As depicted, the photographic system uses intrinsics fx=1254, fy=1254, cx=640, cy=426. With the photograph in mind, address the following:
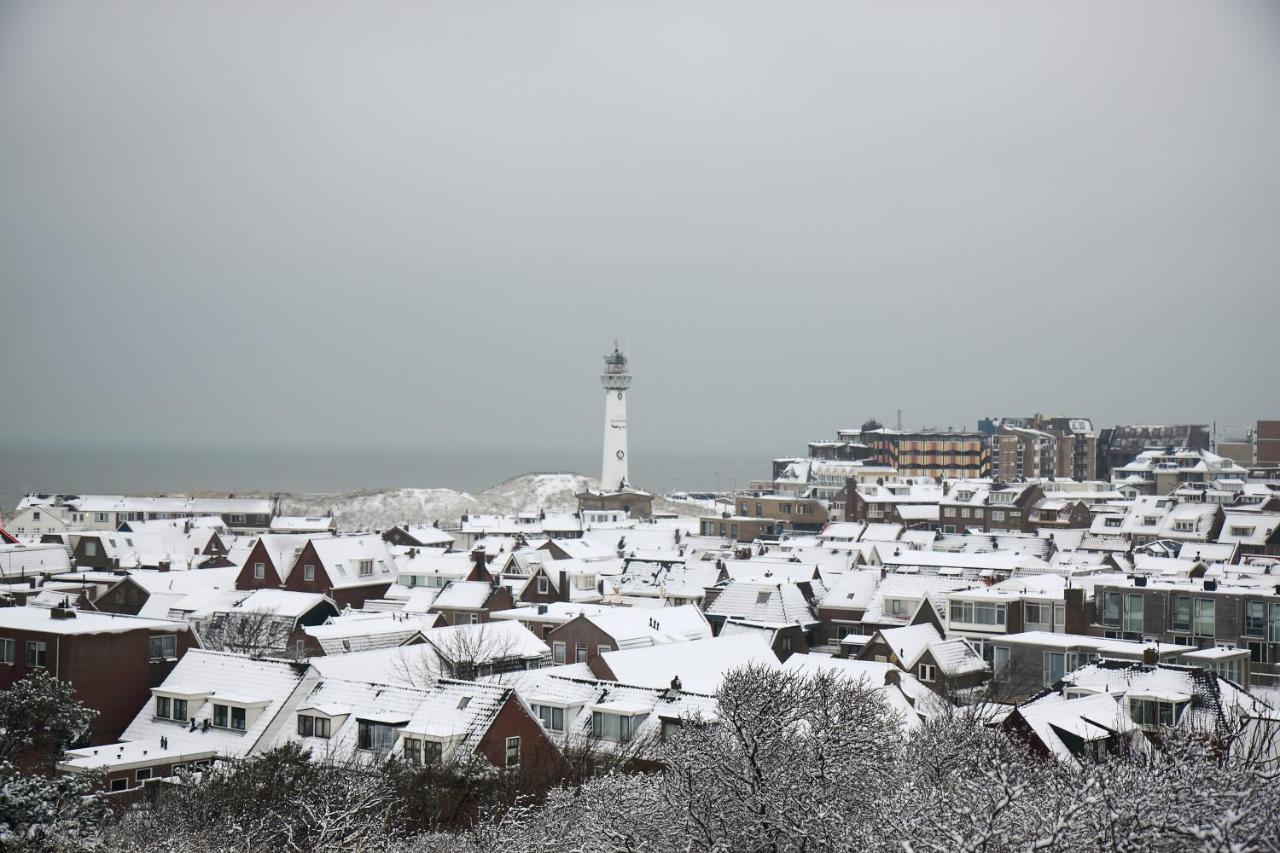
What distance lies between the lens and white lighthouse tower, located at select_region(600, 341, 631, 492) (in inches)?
4670

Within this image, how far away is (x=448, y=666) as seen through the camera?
34.4 meters

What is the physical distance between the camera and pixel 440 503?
137 m

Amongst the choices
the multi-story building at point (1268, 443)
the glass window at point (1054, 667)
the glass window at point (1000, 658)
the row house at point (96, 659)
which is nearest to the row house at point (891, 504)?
the multi-story building at point (1268, 443)

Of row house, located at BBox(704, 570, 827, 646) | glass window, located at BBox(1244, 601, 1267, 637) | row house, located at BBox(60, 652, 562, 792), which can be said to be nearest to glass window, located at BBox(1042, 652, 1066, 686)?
glass window, located at BBox(1244, 601, 1267, 637)

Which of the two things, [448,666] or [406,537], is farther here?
[406,537]

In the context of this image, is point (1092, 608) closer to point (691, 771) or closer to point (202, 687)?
point (202, 687)

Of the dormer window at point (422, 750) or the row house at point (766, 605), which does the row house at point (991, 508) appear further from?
the dormer window at point (422, 750)

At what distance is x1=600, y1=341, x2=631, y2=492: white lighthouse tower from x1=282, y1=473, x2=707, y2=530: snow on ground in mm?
8883

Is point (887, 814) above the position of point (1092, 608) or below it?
above

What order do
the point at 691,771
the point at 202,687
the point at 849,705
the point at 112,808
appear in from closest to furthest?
the point at 691,771, the point at 849,705, the point at 112,808, the point at 202,687

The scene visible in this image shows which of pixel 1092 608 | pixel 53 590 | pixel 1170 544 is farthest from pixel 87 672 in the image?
pixel 1170 544

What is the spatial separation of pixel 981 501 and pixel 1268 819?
247 ft

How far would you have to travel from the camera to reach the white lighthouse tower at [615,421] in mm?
118625

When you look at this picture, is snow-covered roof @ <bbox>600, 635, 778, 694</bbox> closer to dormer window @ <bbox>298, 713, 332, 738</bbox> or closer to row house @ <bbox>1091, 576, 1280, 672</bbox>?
dormer window @ <bbox>298, 713, 332, 738</bbox>
